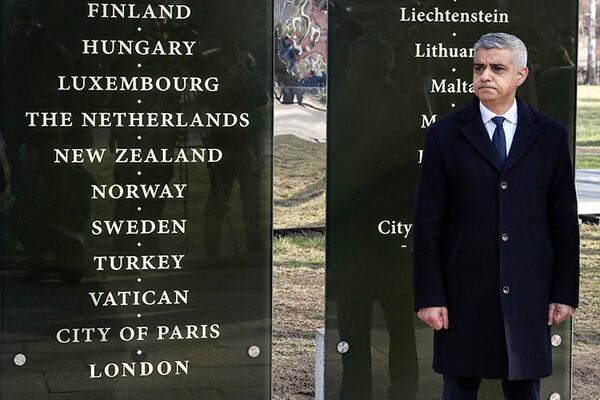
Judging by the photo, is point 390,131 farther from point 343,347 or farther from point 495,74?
point 495,74

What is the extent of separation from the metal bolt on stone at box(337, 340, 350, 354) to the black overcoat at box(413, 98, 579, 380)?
3.84ft

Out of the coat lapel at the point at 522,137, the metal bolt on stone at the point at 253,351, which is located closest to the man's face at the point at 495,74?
the coat lapel at the point at 522,137

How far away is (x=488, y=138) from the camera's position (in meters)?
4.14

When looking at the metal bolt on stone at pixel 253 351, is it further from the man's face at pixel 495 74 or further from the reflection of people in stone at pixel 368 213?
the man's face at pixel 495 74

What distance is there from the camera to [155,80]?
513 cm

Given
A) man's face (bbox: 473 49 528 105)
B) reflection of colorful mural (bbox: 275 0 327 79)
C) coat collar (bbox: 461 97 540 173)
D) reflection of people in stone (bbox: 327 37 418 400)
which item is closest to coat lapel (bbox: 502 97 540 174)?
coat collar (bbox: 461 97 540 173)

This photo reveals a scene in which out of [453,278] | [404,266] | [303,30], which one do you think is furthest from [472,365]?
[303,30]

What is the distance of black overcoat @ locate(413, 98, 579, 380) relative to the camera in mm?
4125

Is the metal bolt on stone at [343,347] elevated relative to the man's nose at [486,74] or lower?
lower

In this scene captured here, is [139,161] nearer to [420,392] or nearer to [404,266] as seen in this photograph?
[404,266]

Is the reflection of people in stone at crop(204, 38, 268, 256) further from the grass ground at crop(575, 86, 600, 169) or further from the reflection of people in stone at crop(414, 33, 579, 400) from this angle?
the grass ground at crop(575, 86, 600, 169)

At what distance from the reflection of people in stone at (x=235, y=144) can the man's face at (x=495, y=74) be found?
4.36 feet

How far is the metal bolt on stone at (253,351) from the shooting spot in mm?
5277

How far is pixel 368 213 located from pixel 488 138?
1.26 metres
